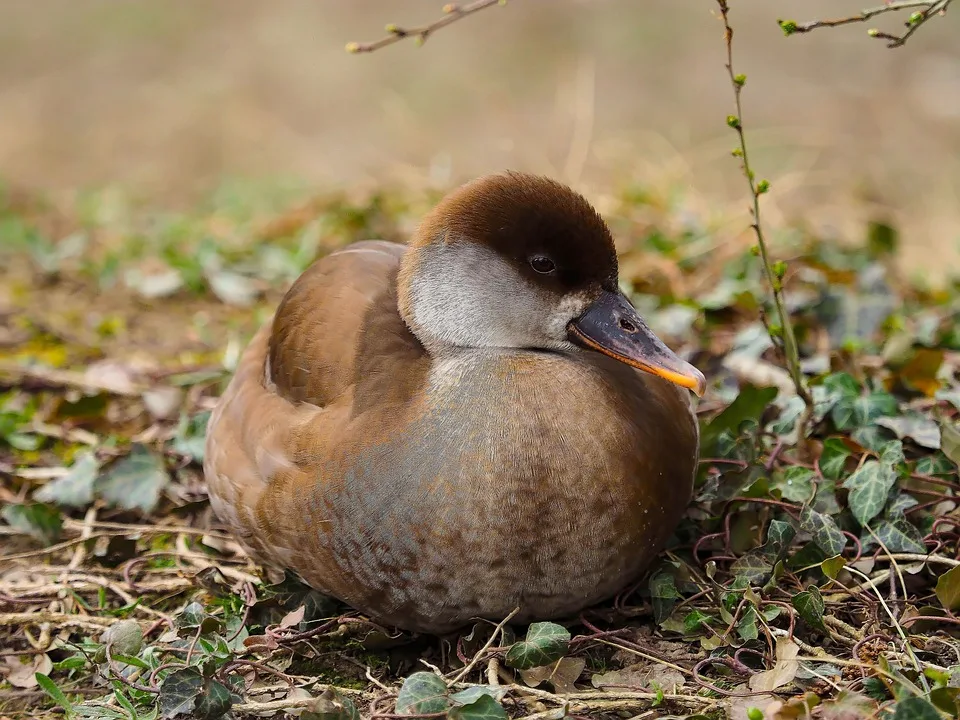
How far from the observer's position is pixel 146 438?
3.88 m

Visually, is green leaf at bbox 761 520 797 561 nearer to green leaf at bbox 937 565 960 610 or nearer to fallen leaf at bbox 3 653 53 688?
green leaf at bbox 937 565 960 610

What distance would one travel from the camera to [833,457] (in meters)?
3.07

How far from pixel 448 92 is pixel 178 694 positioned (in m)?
7.61

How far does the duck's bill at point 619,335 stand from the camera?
2.70m

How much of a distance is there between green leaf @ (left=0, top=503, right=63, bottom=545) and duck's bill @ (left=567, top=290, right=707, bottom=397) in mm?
1766

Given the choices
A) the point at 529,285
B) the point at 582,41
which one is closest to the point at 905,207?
the point at 582,41

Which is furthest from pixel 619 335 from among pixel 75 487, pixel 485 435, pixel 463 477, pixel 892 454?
pixel 75 487

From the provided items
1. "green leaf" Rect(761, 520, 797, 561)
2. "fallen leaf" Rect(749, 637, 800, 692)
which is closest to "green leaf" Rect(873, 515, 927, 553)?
"green leaf" Rect(761, 520, 797, 561)

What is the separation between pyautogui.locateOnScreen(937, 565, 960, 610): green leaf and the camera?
2.57m

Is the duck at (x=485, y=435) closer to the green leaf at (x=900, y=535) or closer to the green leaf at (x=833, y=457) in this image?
the green leaf at (x=833, y=457)

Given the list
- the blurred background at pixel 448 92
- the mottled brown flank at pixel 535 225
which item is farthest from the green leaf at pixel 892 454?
the blurred background at pixel 448 92

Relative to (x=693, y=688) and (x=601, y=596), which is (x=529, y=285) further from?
(x=693, y=688)

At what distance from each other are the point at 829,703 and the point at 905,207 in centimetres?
556

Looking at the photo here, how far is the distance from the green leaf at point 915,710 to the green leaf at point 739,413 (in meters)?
1.24
